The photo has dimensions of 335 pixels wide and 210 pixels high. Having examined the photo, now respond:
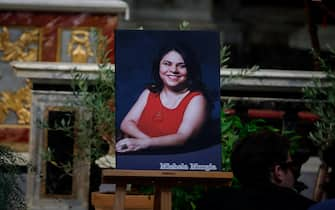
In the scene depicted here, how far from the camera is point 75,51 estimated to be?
26.0 ft

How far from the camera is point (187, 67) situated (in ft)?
17.4

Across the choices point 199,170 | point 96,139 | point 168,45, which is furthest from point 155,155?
point 96,139

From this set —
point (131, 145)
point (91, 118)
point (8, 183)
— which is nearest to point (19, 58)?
point (91, 118)

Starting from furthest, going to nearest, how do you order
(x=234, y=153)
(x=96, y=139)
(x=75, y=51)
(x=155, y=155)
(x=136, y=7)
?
(x=136, y=7)
(x=75, y=51)
(x=96, y=139)
(x=155, y=155)
(x=234, y=153)

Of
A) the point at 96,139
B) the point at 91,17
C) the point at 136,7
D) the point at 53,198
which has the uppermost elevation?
the point at 136,7

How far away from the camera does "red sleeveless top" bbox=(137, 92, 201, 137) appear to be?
17.1 ft

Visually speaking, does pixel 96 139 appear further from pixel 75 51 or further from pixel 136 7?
pixel 136 7

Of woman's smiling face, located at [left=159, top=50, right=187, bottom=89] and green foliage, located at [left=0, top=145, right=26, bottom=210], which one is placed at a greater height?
woman's smiling face, located at [left=159, top=50, right=187, bottom=89]

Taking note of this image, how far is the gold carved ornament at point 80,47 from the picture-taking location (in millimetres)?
7885

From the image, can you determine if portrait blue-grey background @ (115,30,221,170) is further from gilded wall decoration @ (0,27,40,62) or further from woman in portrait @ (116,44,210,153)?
gilded wall decoration @ (0,27,40,62)

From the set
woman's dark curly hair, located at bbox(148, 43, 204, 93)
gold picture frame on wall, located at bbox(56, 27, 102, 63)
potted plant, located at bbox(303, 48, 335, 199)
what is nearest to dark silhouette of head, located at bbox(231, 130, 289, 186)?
woman's dark curly hair, located at bbox(148, 43, 204, 93)

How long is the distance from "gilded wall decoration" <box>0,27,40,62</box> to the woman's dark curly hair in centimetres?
290

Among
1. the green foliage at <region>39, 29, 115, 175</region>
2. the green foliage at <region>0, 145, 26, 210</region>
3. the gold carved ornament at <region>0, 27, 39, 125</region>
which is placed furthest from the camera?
the gold carved ornament at <region>0, 27, 39, 125</region>

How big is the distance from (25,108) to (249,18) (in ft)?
25.6
